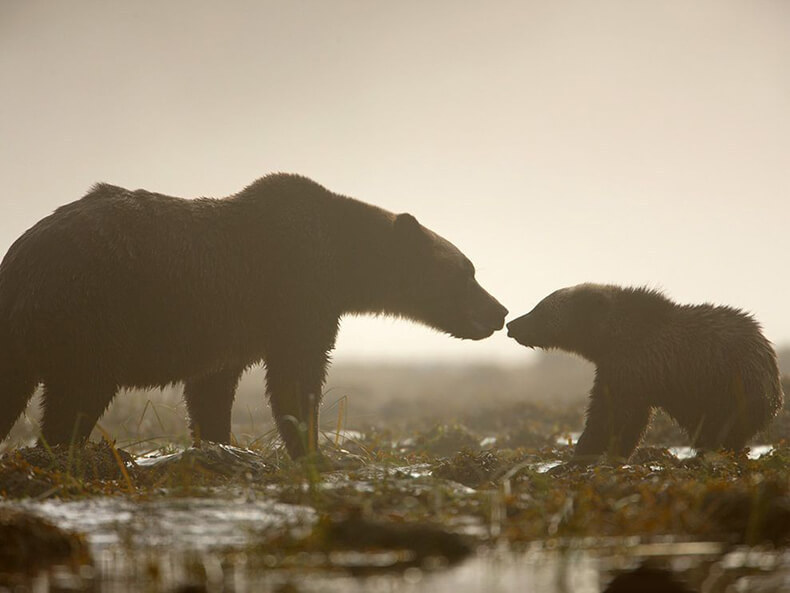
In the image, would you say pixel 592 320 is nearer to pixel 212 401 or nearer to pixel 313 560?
pixel 212 401

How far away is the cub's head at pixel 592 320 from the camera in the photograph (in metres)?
10.0

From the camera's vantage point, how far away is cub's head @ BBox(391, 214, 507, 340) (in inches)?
402

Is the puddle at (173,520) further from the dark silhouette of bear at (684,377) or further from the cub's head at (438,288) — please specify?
the cub's head at (438,288)

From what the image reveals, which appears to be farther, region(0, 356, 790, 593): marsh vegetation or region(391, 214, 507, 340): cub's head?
region(391, 214, 507, 340): cub's head

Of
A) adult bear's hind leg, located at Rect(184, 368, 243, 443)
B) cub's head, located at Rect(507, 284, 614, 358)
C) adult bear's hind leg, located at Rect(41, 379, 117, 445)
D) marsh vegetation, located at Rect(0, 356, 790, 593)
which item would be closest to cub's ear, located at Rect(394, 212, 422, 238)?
A: cub's head, located at Rect(507, 284, 614, 358)

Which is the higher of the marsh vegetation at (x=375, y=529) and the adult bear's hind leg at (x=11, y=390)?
the adult bear's hind leg at (x=11, y=390)

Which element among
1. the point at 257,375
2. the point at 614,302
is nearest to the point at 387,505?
the point at 614,302

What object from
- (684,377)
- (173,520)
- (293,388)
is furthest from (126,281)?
(684,377)

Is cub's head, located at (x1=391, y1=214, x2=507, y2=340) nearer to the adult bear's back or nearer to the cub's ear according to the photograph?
the cub's ear

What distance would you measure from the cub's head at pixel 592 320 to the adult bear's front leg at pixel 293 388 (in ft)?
11.5

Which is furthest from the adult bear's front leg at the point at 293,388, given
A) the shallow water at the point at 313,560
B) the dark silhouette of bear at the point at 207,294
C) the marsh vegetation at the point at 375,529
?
the shallow water at the point at 313,560

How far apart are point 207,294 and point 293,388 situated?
132cm

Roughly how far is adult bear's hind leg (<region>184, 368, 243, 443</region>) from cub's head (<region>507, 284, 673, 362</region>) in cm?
395

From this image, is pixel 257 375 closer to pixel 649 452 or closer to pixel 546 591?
pixel 649 452
